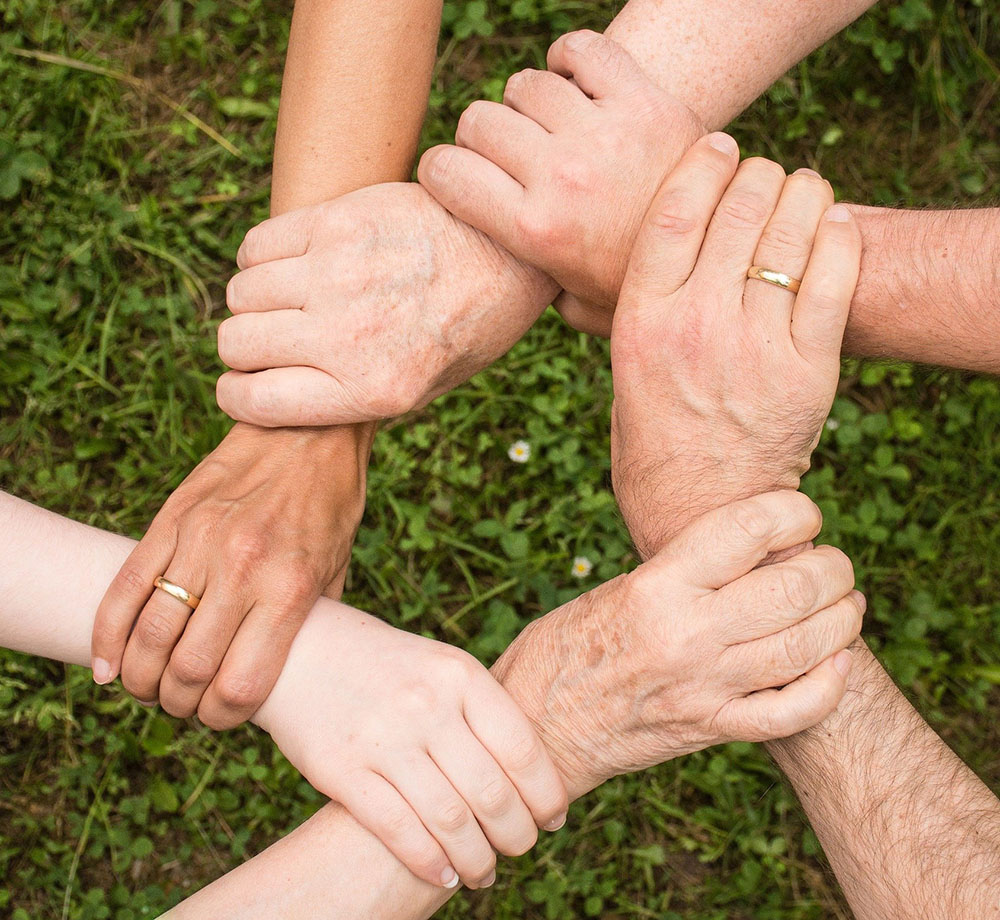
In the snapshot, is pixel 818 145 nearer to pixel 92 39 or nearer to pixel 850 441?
pixel 850 441

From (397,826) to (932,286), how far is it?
1.57m

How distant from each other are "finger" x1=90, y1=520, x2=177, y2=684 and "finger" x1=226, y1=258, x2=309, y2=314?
60 centimetres

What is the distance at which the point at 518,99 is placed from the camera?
2.19m

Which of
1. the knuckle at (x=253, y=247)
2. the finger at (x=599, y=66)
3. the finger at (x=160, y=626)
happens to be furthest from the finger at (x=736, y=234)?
the finger at (x=160, y=626)

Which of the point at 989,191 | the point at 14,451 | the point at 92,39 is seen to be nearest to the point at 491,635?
the point at 14,451

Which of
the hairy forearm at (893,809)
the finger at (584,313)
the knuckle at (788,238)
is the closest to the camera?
the hairy forearm at (893,809)

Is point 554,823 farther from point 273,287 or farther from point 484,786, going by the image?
point 273,287

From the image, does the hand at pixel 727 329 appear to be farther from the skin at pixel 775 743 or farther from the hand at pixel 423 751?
the hand at pixel 423 751

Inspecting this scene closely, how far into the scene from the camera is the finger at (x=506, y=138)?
2105 mm

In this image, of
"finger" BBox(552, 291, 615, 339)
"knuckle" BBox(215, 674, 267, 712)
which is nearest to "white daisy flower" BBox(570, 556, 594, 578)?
"finger" BBox(552, 291, 615, 339)

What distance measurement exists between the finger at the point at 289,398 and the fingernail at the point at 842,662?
1.19m

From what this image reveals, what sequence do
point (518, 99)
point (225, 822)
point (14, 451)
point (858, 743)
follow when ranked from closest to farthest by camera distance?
point (858, 743)
point (518, 99)
point (225, 822)
point (14, 451)

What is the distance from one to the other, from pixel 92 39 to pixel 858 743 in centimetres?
355

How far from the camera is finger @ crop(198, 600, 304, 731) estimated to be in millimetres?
2021
